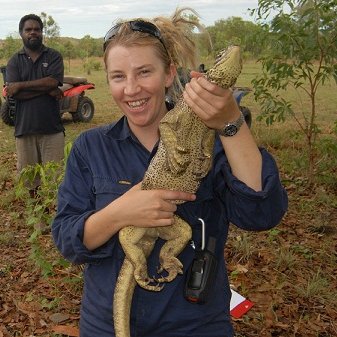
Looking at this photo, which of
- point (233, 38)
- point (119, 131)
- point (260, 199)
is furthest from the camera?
point (233, 38)

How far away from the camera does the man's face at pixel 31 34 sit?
6539 millimetres

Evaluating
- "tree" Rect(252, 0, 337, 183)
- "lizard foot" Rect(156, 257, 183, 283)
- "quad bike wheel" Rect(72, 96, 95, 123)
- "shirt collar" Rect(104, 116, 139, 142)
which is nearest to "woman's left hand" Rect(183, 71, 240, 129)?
"shirt collar" Rect(104, 116, 139, 142)

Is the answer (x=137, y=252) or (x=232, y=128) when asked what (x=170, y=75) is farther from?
(x=137, y=252)

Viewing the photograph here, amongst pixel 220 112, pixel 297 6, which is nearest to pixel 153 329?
pixel 220 112

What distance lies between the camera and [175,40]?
7.06 feet

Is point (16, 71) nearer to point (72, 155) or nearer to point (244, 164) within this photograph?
point (72, 155)

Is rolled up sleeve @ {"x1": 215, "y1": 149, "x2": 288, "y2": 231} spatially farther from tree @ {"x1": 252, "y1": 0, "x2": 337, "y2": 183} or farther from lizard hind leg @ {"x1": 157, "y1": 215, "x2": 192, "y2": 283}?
tree @ {"x1": 252, "y1": 0, "x2": 337, "y2": 183}

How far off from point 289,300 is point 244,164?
290cm

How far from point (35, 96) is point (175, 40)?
15.7ft

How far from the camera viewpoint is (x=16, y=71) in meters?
6.64

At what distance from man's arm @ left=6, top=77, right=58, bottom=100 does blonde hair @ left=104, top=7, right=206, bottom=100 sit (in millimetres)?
4610

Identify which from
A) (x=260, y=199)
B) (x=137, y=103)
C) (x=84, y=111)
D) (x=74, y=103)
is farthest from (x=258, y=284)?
(x=84, y=111)

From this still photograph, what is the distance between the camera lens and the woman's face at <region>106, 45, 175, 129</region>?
1.97 metres

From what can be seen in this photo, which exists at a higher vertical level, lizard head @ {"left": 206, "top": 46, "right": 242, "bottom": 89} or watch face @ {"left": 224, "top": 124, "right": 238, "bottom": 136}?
lizard head @ {"left": 206, "top": 46, "right": 242, "bottom": 89}
